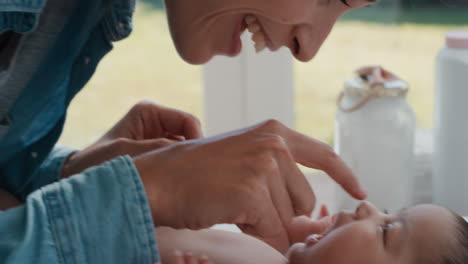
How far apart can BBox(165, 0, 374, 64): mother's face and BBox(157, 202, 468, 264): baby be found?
10.2 inches

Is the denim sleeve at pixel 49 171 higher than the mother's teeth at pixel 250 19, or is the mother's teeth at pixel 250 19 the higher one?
the mother's teeth at pixel 250 19

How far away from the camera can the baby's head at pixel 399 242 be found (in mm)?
962

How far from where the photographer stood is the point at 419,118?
278 cm

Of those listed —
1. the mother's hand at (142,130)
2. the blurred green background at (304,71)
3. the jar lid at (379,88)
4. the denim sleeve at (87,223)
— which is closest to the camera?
the denim sleeve at (87,223)

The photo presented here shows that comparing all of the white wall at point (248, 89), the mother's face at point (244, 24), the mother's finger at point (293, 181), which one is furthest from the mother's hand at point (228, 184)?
the white wall at point (248, 89)

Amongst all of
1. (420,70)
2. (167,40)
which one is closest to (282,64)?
(420,70)

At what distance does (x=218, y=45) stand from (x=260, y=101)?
79 cm

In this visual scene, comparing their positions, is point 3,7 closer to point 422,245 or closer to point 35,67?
point 35,67

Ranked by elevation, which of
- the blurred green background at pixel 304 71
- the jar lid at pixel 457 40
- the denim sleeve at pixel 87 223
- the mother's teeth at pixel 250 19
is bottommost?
the blurred green background at pixel 304 71

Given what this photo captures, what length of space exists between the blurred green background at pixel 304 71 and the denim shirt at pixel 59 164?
156 centimetres

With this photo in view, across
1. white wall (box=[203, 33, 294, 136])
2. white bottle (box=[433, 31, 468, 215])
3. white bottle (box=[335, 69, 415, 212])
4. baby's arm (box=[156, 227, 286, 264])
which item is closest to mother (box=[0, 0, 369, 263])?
baby's arm (box=[156, 227, 286, 264])

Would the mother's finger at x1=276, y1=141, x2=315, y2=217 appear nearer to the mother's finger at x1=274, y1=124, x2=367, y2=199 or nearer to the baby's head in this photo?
the mother's finger at x1=274, y1=124, x2=367, y2=199

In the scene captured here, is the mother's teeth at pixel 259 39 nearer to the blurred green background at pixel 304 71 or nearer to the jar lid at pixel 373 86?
the jar lid at pixel 373 86

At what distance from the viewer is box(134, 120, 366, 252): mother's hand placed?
0.75 meters
